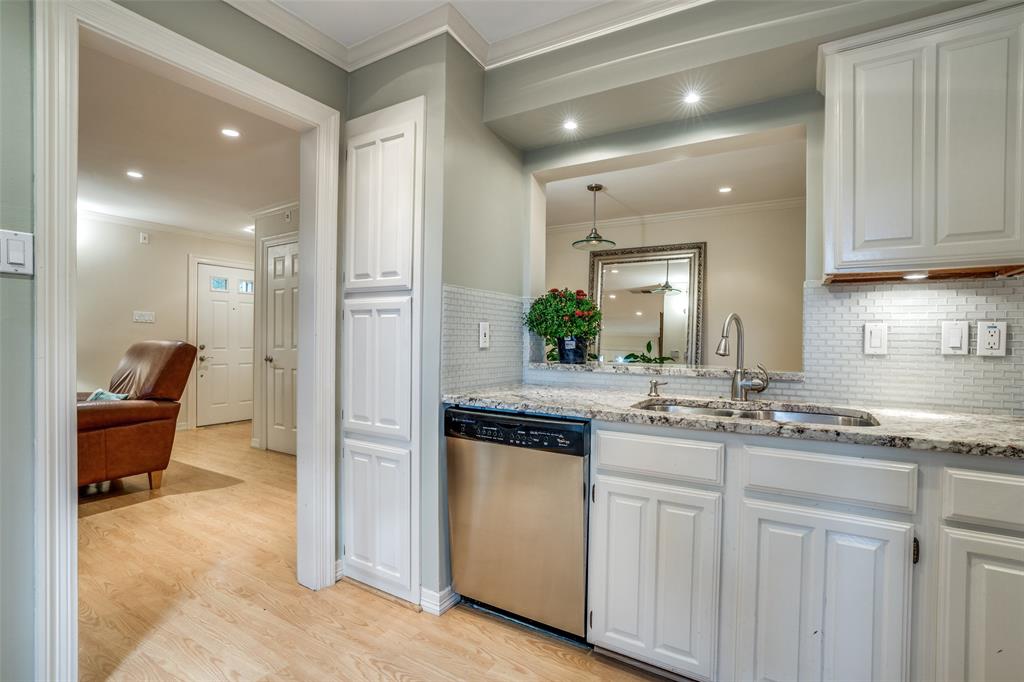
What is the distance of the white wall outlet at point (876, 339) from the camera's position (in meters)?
1.78

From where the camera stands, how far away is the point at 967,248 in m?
1.46

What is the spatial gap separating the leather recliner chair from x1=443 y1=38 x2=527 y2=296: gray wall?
2.77 meters

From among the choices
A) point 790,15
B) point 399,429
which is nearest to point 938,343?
point 790,15

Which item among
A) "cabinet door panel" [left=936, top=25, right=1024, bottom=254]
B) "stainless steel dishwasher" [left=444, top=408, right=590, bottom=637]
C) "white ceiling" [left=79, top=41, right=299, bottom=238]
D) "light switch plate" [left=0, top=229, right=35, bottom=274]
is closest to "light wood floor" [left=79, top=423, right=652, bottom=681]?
"stainless steel dishwasher" [left=444, top=408, right=590, bottom=637]

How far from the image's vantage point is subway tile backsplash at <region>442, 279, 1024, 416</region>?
1622mm

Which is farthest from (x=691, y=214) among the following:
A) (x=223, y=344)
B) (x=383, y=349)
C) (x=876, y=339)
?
(x=223, y=344)

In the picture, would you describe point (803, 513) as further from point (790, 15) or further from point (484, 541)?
point (790, 15)

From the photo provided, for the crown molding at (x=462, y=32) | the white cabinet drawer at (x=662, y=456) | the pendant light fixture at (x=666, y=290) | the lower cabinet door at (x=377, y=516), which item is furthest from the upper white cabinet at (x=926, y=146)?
the pendant light fixture at (x=666, y=290)

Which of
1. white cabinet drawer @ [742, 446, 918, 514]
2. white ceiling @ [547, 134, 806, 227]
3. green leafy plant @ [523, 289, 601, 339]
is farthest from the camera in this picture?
white ceiling @ [547, 134, 806, 227]

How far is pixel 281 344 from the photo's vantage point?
4805 millimetres

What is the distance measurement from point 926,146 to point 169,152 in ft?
14.2

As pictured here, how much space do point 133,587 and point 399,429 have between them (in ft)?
4.77

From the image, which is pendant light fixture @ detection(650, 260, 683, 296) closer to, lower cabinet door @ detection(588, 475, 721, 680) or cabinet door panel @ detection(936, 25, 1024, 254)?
cabinet door panel @ detection(936, 25, 1024, 254)

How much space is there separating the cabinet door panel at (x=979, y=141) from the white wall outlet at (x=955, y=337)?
0.34 meters
